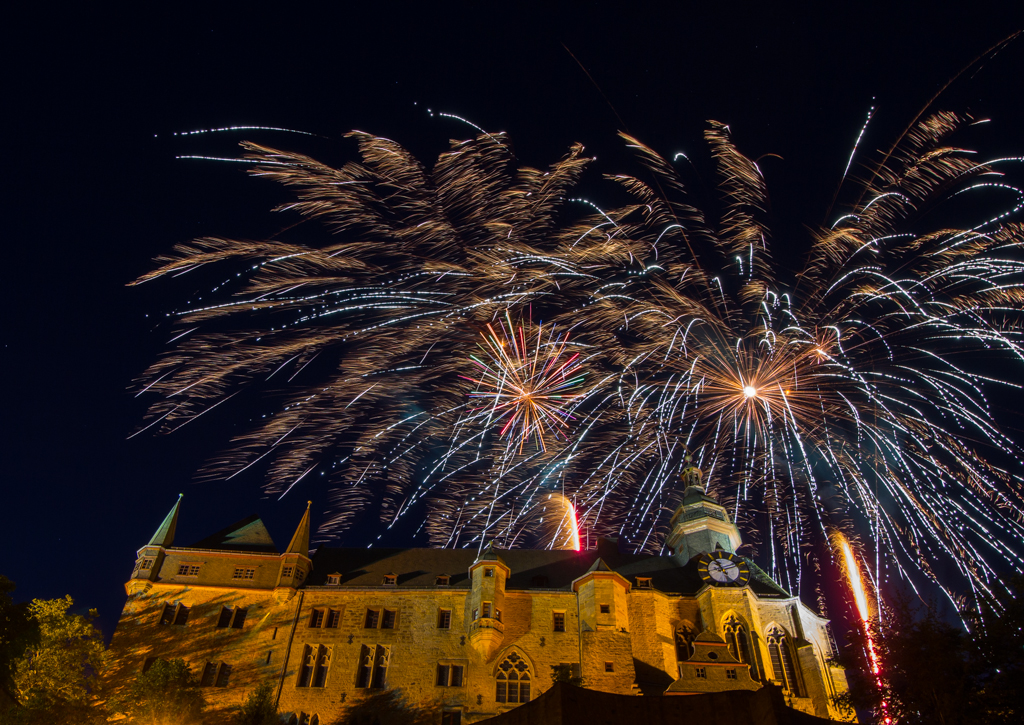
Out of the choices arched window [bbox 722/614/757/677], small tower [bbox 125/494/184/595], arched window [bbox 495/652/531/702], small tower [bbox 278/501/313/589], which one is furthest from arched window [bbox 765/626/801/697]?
small tower [bbox 125/494/184/595]

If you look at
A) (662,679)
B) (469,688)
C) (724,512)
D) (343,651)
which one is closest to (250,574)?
(343,651)

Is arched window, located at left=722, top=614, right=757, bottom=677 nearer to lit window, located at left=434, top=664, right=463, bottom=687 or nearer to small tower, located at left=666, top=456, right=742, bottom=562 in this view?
small tower, located at left=666, top=456, right=742, bottom=562

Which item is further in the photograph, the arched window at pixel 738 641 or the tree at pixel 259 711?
the arched window at pixel 738 641

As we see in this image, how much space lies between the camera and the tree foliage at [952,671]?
2777 centimetres

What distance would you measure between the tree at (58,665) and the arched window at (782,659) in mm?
36724

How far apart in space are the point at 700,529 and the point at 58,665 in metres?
39.9

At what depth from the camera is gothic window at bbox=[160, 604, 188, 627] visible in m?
43.7

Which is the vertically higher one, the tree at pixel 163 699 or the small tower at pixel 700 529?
the small tower at pixel 700 529

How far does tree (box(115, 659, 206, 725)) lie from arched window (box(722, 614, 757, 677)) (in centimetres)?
2918

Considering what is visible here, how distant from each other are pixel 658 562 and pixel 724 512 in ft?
24.6

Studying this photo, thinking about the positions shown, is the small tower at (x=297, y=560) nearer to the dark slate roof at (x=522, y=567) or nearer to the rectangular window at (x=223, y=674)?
the dark slate roof at (x=522, y=567)

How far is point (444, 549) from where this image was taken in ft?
168

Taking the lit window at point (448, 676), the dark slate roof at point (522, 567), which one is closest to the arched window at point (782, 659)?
the dark slate roof at point (522, 567)

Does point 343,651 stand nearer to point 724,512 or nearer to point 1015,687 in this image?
point 724,512
